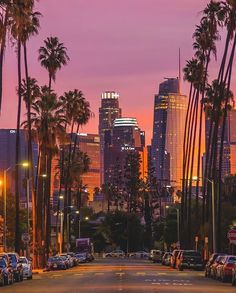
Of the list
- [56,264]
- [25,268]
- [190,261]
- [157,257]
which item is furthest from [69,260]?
[157,257]

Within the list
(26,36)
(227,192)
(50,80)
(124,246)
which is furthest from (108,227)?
(26,36)

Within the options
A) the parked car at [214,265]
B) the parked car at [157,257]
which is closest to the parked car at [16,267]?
the parked car at [214,265]

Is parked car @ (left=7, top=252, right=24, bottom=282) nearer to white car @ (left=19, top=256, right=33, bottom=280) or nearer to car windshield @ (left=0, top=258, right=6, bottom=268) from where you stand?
white car @ (left=19, top=256, right=33, bottom=280)

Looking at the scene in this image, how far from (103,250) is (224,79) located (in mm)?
118009

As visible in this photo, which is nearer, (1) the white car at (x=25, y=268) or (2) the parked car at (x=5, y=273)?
(2) the parked car at (x=5, y=273)

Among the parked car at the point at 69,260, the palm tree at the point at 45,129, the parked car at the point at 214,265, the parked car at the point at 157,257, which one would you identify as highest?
the palm tree at the point at 45,129

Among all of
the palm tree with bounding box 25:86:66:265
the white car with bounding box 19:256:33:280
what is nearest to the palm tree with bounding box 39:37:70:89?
the palm tree with bounding box 25:86:66:265

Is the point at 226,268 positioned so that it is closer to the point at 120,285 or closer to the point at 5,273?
the point at 120,285

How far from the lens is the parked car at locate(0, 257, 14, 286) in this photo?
42375mm

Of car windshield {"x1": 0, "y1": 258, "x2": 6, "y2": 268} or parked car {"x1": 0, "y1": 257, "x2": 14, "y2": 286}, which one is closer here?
parked car {"x1": 0, "y1": 257, "x2": 14, "y2": 286}

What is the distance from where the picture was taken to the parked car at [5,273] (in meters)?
42.4

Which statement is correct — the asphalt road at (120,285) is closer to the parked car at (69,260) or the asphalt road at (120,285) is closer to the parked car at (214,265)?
the parked car at (214,265)

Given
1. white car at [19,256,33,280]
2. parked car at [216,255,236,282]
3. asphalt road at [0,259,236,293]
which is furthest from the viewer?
white car at [19,256,33,280]

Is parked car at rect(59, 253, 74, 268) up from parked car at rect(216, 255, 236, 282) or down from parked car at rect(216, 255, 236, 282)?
down
